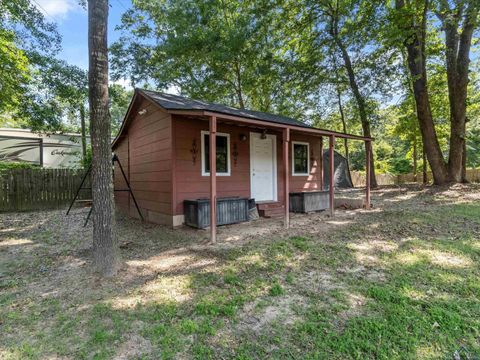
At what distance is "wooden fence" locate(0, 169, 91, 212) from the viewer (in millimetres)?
8984

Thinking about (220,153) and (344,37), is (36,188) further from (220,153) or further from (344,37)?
(344,37)

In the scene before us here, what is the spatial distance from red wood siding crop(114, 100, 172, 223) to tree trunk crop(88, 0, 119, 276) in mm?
2752

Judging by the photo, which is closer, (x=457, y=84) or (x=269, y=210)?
(x=269, y=210)

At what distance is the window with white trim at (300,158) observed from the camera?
8.90 m

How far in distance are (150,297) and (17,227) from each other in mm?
5959

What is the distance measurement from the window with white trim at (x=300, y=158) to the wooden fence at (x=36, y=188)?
836 centimetres

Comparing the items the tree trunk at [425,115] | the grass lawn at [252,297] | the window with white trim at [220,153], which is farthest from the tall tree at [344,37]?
the grass lawn at [252,297]

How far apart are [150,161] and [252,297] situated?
213 inches

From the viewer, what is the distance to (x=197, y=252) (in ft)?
14.0

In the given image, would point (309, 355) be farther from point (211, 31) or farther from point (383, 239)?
point (211, 31)

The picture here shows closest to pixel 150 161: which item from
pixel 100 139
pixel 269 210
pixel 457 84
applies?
pixel 269 210

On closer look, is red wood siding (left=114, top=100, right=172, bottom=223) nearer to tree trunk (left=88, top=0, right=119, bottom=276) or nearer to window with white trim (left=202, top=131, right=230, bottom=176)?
window with white trim (left=202, top=131, right=230, bottom=176)

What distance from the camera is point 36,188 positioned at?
375 inches

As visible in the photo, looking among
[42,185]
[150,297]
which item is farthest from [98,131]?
[42,185]
